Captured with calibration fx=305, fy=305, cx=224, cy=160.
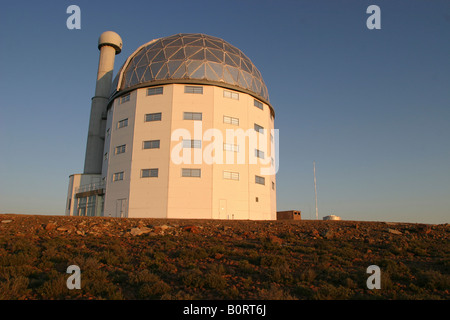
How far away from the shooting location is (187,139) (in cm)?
2769

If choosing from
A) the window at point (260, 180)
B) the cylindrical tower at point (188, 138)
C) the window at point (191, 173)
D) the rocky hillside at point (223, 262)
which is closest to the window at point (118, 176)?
the cylindrical tower at point (188, 138)

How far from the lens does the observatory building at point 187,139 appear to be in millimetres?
27109

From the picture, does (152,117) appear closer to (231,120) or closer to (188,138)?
(188,138)

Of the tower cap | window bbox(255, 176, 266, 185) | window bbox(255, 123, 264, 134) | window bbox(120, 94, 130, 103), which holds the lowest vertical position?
window bbox(255, 176, 266, 185)

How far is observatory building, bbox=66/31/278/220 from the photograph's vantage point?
88.9 feet

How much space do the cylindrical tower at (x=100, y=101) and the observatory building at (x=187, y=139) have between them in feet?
13.6

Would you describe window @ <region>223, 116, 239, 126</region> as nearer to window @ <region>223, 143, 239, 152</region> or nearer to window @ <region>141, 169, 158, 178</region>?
window @ <region>223, 143, 239, 152</region>

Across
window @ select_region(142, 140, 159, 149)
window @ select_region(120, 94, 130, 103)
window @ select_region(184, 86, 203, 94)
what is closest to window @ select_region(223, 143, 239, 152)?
window @ select_region(184, 86, 203, 94)

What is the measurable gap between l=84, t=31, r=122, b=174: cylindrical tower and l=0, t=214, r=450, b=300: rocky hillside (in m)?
21.2

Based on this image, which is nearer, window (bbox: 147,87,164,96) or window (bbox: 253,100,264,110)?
window (bbox: 147,87,164,96)

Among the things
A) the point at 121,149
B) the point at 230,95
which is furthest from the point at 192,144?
the point at 121,149

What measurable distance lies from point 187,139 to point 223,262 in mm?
18709

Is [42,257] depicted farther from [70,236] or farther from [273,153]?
[273,153]

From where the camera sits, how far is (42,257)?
10.0m
